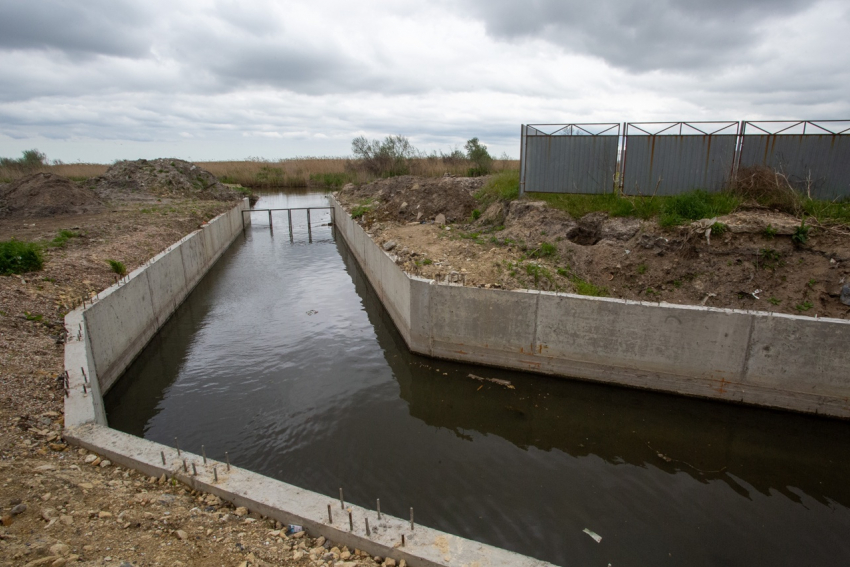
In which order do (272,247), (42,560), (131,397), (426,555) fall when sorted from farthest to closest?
(272,247) < (131,397) < (426,555) < (42,560)

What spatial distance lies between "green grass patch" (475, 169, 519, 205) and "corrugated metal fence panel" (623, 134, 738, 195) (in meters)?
3.45

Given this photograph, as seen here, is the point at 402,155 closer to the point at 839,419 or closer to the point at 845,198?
the point at 845,198

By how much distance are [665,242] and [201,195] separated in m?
26.8

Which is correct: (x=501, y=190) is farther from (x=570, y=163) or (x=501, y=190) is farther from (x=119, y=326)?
(x=119, y=326)

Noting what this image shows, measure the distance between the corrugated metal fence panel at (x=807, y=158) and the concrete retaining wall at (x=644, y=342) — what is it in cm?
576

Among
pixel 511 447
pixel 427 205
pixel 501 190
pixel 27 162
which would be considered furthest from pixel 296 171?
pixel 511 447

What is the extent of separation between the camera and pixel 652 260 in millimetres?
10562

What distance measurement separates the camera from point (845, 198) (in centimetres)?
1083

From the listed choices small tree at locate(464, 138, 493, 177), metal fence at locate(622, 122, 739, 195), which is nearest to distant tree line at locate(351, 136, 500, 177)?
small tree at locate(464, 138, 493, 177)

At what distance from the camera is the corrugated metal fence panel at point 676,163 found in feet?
39.0

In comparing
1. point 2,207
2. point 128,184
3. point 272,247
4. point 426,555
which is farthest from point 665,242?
point 128,184

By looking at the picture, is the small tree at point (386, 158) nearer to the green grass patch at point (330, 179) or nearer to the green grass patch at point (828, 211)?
the green grass patch at point (330, 179)

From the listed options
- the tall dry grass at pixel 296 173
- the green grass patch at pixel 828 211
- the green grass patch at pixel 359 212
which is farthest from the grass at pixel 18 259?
the tall dry grass at pixel 296 173

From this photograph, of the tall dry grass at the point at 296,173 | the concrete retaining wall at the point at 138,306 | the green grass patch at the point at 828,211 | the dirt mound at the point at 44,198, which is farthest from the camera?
the tall dry grass at the point at 296,173
